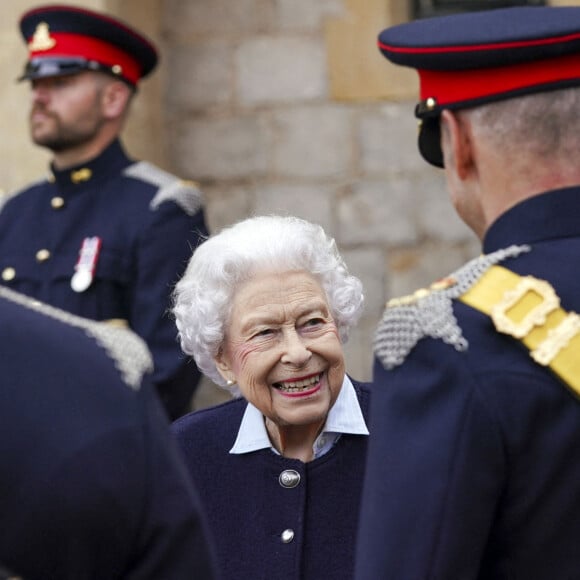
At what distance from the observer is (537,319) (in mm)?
2250

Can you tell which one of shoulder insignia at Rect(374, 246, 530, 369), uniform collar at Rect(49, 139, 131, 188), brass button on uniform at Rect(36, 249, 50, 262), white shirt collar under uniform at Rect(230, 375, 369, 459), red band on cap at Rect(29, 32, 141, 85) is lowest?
brass button on uniform at Rect(36, 249, 50, 262)

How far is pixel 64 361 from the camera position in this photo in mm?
1799

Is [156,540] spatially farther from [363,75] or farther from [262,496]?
[363,75]

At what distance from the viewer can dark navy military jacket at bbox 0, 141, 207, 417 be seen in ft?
15.9

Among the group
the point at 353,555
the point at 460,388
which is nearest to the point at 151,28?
the point at 353,555

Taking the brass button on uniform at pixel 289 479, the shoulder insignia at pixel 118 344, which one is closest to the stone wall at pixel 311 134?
the brass button on uniform at pixel 289 479

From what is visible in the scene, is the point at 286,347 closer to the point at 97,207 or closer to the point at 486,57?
the point at 486,57

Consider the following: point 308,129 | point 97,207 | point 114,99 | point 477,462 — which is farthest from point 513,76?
point 308,129

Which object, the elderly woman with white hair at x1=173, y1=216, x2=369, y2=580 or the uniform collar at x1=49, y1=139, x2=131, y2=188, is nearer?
the elderly woman with white hair at x1=173, y1=216, x2=369, y2=580

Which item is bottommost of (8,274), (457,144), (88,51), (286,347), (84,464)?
(8,274)

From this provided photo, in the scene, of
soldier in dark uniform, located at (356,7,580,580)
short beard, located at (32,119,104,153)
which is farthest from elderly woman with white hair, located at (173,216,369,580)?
short beard, located at (32,119,104,153)

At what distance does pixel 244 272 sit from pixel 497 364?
130 cm

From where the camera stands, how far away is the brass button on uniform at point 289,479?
3.28 m

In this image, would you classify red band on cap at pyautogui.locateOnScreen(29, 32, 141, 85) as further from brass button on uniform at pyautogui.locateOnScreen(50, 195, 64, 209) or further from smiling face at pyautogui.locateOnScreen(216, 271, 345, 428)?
smiling face at pyautogui.locateOnScreen(216, 271, 345, 428)
